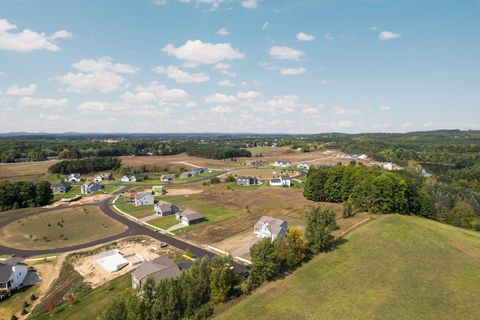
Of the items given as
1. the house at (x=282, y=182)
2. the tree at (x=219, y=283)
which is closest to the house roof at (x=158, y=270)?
the tree at (x=219, y=283)

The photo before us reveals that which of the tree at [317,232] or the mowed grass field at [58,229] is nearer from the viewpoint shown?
the tree at [317,232]

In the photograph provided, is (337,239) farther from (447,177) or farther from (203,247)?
(447,177)

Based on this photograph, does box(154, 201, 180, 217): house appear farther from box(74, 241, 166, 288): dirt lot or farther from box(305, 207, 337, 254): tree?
box(305, 207, 337, 254): tree

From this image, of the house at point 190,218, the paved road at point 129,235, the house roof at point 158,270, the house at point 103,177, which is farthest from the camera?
the house at point 103,177

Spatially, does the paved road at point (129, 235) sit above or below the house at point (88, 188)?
below

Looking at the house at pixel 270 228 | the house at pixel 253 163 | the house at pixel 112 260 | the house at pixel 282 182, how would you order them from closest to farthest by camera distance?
the house at pixel 112 260, the house at pixel 270 228, the house at pixel 282 182, the house at pixel 253 163

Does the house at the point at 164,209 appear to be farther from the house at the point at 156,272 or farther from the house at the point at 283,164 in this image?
the house at the point at 283,164

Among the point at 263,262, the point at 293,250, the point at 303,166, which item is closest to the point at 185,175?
the point at 303,166

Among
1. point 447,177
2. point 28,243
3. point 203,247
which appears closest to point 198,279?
point 203,247
